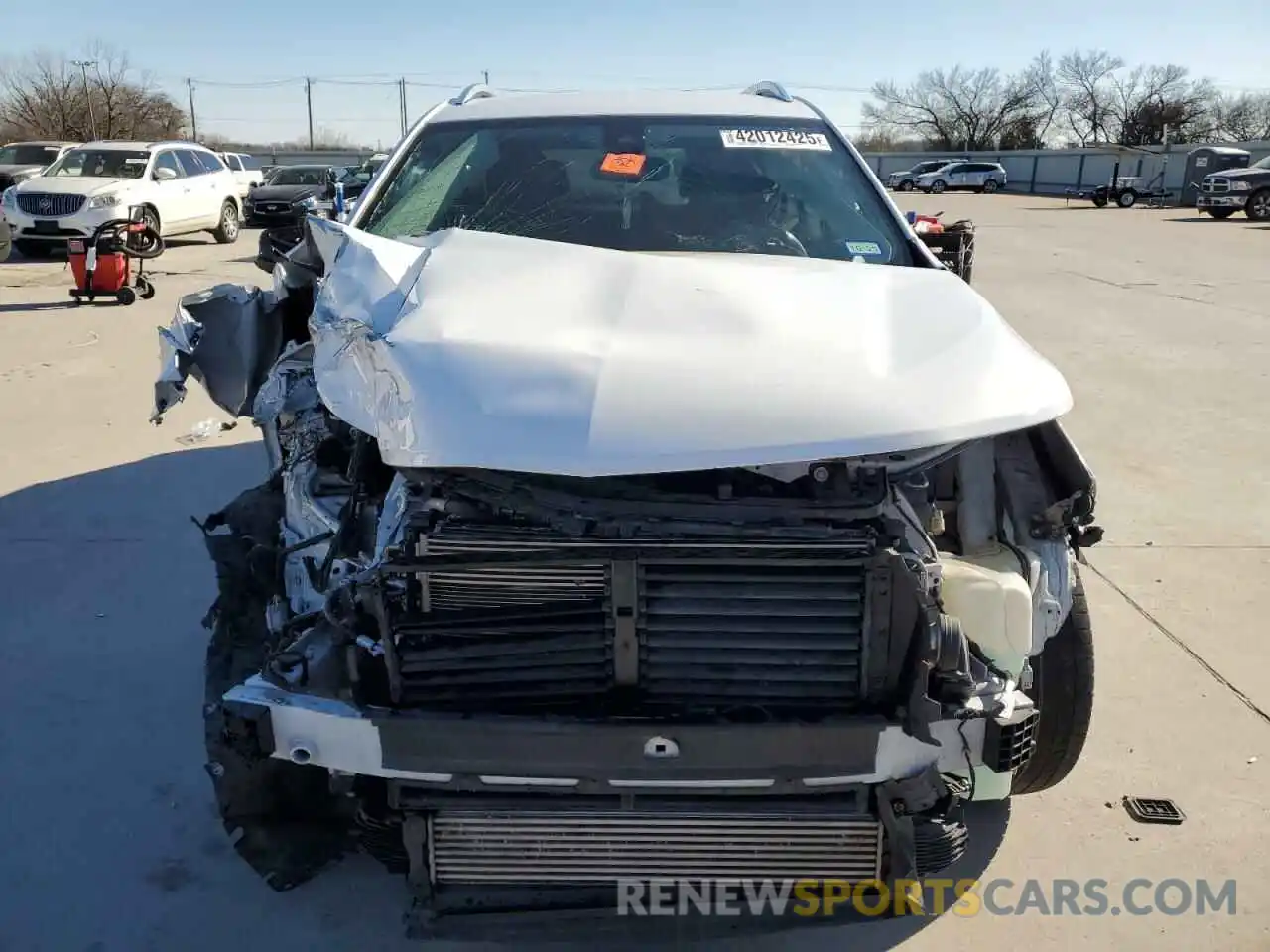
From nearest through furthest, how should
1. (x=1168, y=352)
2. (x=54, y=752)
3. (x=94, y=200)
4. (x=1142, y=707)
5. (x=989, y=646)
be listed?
(x=989, y=646)
(x=54, y=752)
(x=1142, y=707)
(x=1168, y=352)
(x=94, y=200)

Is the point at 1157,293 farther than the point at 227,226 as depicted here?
No

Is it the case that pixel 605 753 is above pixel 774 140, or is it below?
below

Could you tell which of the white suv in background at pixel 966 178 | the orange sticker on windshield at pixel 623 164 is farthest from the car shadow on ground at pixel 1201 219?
the orange sticker on windshield at pixel 623 164

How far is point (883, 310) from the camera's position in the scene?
8.05 feet

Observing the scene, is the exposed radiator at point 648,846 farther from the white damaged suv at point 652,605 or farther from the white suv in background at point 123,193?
the white suv in background at point 123,193

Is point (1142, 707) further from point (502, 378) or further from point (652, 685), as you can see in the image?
point (502, 378)

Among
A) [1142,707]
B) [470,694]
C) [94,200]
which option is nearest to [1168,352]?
[1142,707]

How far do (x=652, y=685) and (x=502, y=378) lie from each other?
0.68 m

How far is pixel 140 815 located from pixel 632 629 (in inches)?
66.3

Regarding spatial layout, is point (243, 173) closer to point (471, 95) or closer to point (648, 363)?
point (471, 95)

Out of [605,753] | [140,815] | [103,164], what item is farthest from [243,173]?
[605,753]

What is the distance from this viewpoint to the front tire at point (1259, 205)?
24.9 m

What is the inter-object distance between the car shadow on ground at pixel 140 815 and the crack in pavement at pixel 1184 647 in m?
1.09

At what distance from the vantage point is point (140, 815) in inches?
108
